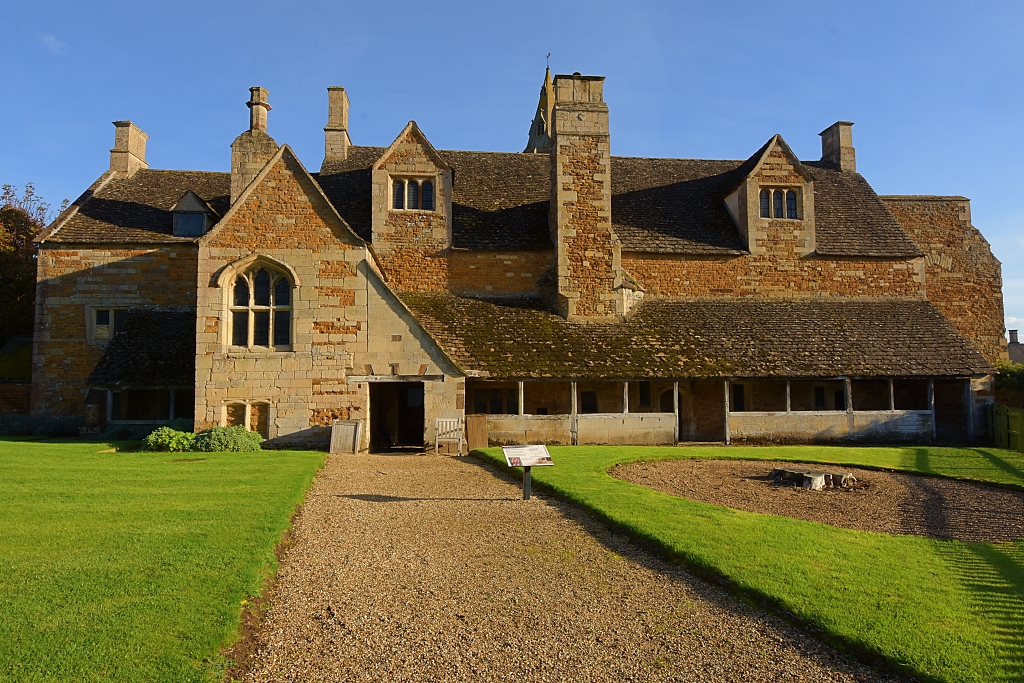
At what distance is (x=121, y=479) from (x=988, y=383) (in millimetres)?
25504

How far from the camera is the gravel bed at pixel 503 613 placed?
500 cm

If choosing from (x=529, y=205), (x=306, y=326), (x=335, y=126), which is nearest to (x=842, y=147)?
(x=529, y=205)

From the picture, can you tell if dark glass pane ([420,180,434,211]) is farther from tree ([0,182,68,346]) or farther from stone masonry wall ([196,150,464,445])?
tree ([0,182,68,346])

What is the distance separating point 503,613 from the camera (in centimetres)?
616

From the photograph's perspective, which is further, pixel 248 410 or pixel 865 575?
pixel 248 410

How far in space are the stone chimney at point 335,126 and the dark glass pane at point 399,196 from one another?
4.36 metres

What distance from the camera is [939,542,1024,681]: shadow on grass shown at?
16.6 feet

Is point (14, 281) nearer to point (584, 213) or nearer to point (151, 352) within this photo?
point (151, 352)

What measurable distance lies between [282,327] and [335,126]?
10.9m

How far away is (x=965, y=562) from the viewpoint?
7.46 m

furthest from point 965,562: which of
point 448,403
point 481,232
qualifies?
point 481,232

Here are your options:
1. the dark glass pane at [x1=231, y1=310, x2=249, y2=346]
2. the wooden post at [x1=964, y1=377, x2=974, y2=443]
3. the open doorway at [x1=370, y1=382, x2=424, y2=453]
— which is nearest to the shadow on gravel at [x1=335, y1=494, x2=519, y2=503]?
the open doorway at [x1=370, y1=382, x2=424, y2=453]

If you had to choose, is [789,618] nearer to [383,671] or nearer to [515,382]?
[383,671]

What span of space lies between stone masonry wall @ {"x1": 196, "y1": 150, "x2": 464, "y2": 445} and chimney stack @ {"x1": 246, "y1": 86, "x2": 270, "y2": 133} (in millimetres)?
7568
